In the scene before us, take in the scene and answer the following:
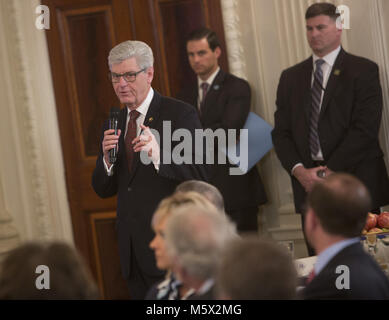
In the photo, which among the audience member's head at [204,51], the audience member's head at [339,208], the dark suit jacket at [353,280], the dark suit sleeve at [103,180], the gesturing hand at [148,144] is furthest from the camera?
the audience member's head at [204,51]

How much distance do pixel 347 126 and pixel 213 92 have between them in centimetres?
94

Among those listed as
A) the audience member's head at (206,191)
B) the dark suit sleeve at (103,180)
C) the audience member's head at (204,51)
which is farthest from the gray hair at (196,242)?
the audience member's head at (204,51)

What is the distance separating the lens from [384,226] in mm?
3143

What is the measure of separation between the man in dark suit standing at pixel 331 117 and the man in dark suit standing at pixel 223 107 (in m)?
0.37

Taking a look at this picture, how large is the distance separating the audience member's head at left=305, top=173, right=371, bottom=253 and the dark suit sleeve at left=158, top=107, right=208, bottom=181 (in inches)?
39.5

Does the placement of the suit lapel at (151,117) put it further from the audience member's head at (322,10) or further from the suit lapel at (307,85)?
the audience member's head at (322,10)

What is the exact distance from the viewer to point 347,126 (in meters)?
3.98

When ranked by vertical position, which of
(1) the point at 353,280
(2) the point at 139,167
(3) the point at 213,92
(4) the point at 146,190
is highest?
(3) the point at 213,92

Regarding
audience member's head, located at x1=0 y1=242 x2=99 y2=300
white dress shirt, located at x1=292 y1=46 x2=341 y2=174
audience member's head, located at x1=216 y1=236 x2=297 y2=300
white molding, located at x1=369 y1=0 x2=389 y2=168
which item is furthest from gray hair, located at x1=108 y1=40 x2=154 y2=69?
white molding, located at x1=369 y1=0 x2=389 y2=168

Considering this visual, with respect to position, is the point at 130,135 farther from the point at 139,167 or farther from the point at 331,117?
the point at 331,117

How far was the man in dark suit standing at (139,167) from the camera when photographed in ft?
10.3

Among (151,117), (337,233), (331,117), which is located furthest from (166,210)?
(331,117)

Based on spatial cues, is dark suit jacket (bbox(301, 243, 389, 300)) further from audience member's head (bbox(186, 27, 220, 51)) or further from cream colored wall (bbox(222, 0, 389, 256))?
audience member's head (bbox(186, 27, 220, 51))
